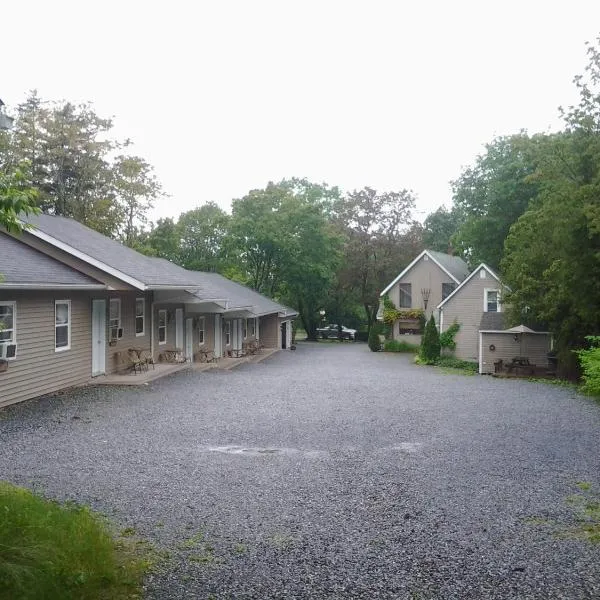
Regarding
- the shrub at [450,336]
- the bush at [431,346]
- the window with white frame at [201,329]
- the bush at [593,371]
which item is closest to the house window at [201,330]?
the window with white frame at [201,329]

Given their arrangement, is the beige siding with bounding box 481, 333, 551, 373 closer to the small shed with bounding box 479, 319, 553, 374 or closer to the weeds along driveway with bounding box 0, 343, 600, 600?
the small shed with bounding box 479, 319, 553, 374

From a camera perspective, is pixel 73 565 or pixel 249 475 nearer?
pixel 73 565

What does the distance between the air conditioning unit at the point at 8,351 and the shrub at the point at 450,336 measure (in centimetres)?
2477

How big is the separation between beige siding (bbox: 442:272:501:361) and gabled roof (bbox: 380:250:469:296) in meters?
7.62

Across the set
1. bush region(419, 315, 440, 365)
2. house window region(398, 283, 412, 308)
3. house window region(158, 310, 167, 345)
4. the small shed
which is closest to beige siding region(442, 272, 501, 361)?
bush region(419, 315, 440, 365)

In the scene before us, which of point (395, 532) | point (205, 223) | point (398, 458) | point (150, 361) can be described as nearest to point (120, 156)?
point (205, 223)

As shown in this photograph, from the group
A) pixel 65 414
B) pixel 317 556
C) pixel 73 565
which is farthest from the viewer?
pixel 65 414

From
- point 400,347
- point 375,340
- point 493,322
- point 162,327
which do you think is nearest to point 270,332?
point 375,340

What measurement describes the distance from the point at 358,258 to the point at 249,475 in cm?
4381

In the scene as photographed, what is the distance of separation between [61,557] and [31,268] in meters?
11.0

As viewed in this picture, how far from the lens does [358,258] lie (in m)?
51.2

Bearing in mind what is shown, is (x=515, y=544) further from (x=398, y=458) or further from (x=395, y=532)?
(x=398, y=458)

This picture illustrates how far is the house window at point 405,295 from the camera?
139 ft

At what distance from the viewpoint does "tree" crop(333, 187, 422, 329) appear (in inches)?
2010
